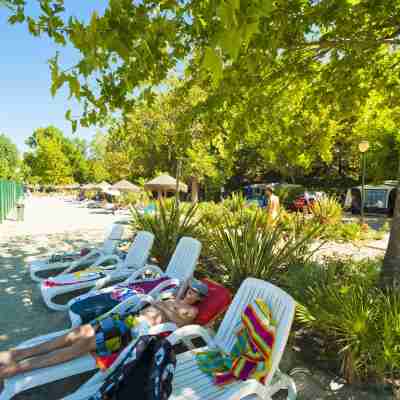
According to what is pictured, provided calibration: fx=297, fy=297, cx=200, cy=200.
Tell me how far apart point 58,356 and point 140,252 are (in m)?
2.86

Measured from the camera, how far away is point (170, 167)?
30594 millimetres

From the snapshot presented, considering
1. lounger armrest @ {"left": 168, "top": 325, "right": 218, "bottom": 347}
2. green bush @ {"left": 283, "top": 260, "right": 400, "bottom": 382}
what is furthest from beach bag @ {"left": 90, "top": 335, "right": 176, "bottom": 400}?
green bush @ {"left": 283, "top": 260, "right": 400, "bottom": 382}

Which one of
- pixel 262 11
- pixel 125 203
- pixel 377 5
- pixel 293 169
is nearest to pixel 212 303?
pixel 262 11

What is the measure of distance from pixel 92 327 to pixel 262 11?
2985mm

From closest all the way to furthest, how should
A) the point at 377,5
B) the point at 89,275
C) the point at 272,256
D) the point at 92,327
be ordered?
1. the point at 92,327
2. the point at 377,5
3. the point at 272,256
4. the point at 89,275

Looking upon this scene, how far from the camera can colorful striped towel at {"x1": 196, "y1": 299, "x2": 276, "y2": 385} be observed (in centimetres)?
233

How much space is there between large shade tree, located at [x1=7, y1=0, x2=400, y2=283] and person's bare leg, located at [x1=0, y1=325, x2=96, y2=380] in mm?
2020

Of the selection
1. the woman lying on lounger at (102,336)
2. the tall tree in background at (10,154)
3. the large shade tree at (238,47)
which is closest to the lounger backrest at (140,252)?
the woman lying on lounger at (102,336)

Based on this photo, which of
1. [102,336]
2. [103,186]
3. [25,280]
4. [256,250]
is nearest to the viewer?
[102,336]

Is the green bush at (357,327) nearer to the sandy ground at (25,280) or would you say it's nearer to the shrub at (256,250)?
the shrub at (256,250)

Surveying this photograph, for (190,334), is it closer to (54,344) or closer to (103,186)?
(54,344)

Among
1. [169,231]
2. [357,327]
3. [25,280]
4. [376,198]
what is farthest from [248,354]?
[376,198]

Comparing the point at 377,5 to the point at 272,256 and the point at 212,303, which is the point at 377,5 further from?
the point at 212,303

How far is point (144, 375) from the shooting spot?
205 cm
